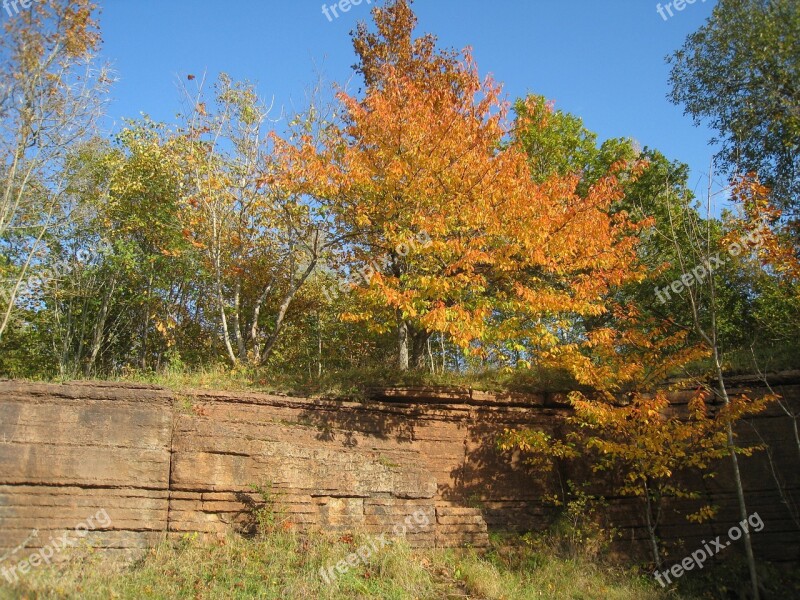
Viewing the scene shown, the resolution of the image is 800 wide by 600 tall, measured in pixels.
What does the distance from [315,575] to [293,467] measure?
6.33ft

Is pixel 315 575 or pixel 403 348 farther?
pixel 403 348

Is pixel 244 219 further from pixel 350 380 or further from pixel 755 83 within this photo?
pixel 755 83

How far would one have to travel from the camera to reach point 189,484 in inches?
365

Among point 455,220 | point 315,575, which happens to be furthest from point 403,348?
point 315,575

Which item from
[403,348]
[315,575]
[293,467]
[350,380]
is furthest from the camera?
[403,348]

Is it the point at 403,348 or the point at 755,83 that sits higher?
the point at 755,83

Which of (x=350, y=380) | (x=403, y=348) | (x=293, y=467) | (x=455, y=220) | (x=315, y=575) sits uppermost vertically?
(x=455, y=220)

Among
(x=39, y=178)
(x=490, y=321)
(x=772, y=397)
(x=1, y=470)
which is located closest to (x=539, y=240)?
(x=490, y=321)

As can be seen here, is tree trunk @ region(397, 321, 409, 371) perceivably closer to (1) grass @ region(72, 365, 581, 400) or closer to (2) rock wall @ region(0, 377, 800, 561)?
(1) grass @ region(72, 365, 581, 400)

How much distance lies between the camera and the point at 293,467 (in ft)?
32.6

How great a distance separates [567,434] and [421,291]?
415 centimetres

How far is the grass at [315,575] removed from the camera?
7797mm

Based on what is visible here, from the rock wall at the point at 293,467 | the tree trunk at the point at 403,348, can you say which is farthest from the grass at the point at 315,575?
the tree trunk at the point at 403,348

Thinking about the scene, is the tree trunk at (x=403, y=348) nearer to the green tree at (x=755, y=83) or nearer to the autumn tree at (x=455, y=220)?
the autumn tree at (x=455, y=220)
